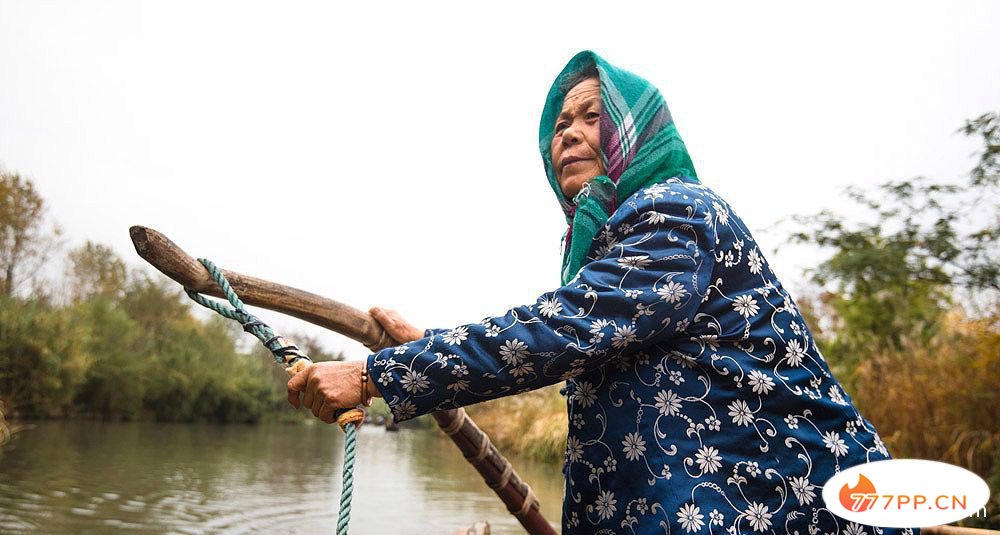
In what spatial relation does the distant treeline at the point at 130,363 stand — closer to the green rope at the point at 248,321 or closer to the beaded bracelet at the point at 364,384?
the green rope at the point at 248,321

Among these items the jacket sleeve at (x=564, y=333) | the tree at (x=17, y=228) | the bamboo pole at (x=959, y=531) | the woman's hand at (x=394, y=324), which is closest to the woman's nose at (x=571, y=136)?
the jacket sleeve at (x=564, y=333)

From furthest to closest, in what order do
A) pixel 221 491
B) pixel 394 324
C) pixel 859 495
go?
pixel 221 491 → pixel 394 324 → pixel 859 495

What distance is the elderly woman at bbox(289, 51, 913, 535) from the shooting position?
1004 millimetres

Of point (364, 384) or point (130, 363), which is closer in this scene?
point (364, 384)

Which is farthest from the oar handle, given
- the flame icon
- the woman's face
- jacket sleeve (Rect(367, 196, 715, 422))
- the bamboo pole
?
the bamboo pole

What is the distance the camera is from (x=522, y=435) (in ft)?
44.0

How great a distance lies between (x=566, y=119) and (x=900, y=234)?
17.3 ft

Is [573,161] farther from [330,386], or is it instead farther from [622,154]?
[330,386]

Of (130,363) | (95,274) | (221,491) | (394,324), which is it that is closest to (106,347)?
(130,363)

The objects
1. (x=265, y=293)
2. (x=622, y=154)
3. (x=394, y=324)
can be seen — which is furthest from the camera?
(x=394, y=324)

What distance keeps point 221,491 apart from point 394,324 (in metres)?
8.98

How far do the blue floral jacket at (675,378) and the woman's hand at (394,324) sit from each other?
61 cm

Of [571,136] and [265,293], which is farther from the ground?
[571,136]

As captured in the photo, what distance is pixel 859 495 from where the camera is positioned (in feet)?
3.27
